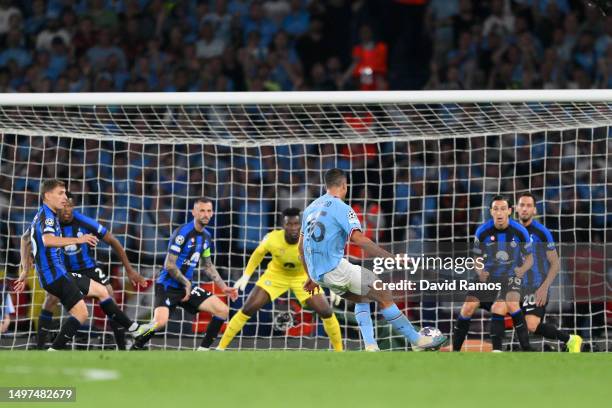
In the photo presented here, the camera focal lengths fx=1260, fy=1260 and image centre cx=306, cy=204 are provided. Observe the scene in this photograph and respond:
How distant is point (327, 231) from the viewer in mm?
10367

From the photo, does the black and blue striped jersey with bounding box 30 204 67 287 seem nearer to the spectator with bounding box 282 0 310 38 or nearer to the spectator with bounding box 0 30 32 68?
the spectator with bounding box 0 30 32 68

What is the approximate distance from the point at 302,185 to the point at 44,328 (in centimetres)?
332

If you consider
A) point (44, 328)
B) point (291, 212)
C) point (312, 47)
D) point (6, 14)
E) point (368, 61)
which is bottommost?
point (44, 328)

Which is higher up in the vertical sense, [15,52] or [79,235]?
[15,52]

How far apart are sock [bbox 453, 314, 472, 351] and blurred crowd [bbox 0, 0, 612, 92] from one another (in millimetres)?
4761

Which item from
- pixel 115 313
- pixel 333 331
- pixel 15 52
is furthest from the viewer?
pixel 15 52

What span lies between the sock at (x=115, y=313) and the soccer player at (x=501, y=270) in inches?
119

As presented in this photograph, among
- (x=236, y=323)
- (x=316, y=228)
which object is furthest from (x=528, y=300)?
(x=236, y=323)

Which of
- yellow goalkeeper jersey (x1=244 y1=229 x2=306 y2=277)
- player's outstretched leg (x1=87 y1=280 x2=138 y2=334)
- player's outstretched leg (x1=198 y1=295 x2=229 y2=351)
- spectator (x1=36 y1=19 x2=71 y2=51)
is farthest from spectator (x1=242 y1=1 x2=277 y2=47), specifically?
player's outstretched leg (x1=87 y1=280 x2=138 y2=334)

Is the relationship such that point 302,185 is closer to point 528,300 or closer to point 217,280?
point 217,280

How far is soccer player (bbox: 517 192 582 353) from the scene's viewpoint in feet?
38.3

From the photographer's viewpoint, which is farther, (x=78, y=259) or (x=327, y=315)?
(x=78, y=259)

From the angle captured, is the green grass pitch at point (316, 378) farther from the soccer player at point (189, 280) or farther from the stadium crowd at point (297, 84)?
the stadium crowd at point (297, 84)

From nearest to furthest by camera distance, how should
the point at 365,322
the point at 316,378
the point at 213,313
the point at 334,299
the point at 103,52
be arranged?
the point at 316,378 → the point at 365,322 → the point at 213,313 → the point at 334,299 → the point at 103,52
